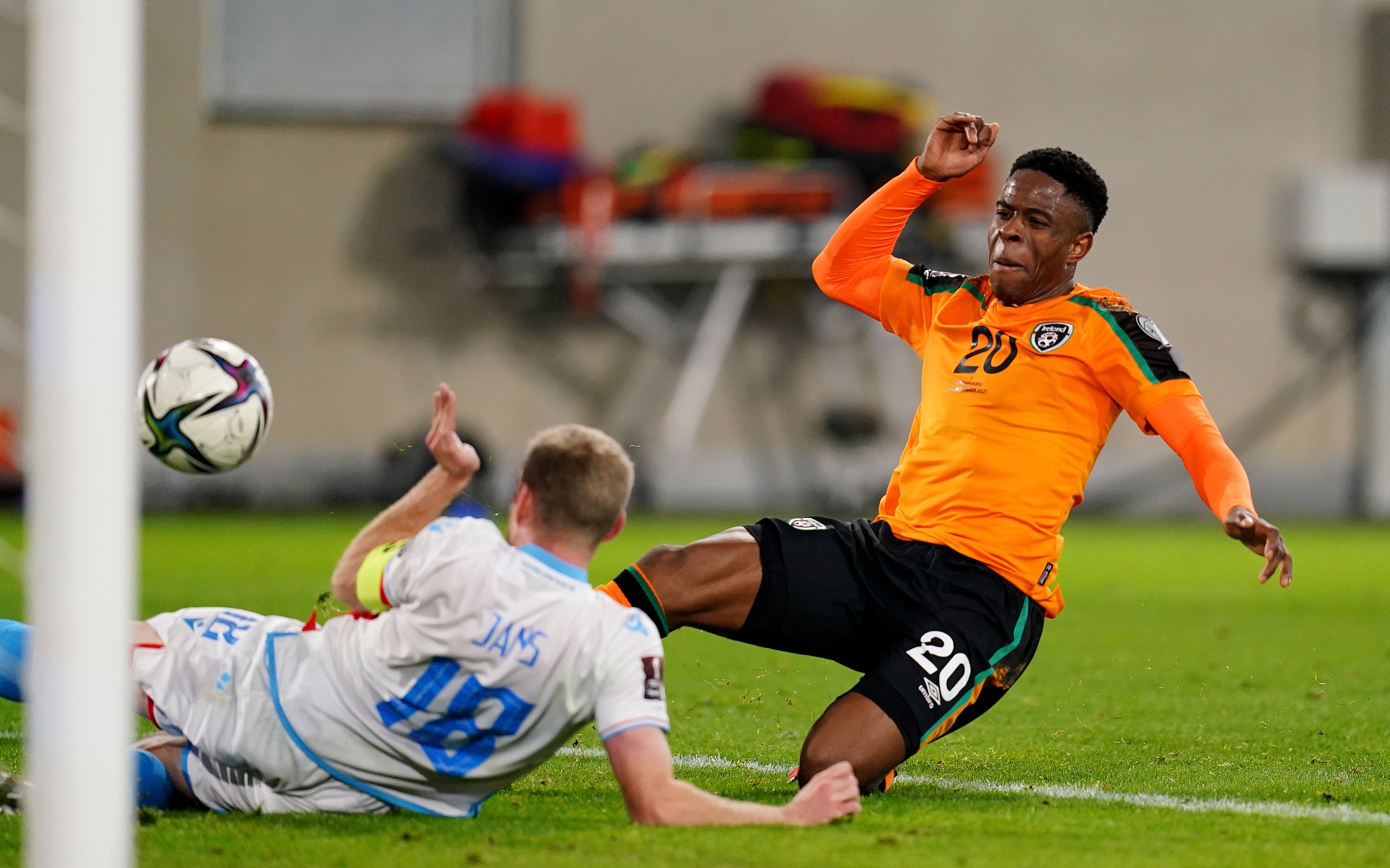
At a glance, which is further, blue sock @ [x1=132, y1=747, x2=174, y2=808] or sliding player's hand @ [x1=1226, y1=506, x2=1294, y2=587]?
sliding player's hand @ [x1=1226, y1=506, x2=1294, y2=587]

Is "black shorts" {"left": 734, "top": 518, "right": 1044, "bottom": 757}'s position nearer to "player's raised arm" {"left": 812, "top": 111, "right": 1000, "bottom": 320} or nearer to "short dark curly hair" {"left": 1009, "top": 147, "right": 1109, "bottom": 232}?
"player's raised arm" {"left": 812, "top": 111, "right": 1000, "bottom": 320}

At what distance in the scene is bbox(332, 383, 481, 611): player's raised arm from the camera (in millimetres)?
3338

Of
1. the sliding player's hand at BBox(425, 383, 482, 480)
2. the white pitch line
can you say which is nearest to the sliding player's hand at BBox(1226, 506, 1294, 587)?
the white pitch line

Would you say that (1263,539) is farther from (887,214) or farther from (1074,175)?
(887,214)

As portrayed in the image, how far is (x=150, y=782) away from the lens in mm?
3393

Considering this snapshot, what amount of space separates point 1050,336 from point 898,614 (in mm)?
829

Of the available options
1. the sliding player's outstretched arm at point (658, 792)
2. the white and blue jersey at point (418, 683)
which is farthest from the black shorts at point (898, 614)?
the white and blue jersey at point (418, 683)

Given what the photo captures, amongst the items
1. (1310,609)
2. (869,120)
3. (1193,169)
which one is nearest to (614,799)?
(1310,609)

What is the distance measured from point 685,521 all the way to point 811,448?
9.28 feet

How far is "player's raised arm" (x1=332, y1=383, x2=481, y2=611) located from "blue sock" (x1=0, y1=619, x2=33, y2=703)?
699 millimetres

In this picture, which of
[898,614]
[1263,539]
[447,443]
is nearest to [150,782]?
[447,443]

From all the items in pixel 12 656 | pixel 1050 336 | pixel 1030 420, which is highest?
pixel 1050 336

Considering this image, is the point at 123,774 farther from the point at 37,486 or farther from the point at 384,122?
the point at 384,122

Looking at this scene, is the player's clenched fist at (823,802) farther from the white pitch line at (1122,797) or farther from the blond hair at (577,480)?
the blond hair at (577,480)
